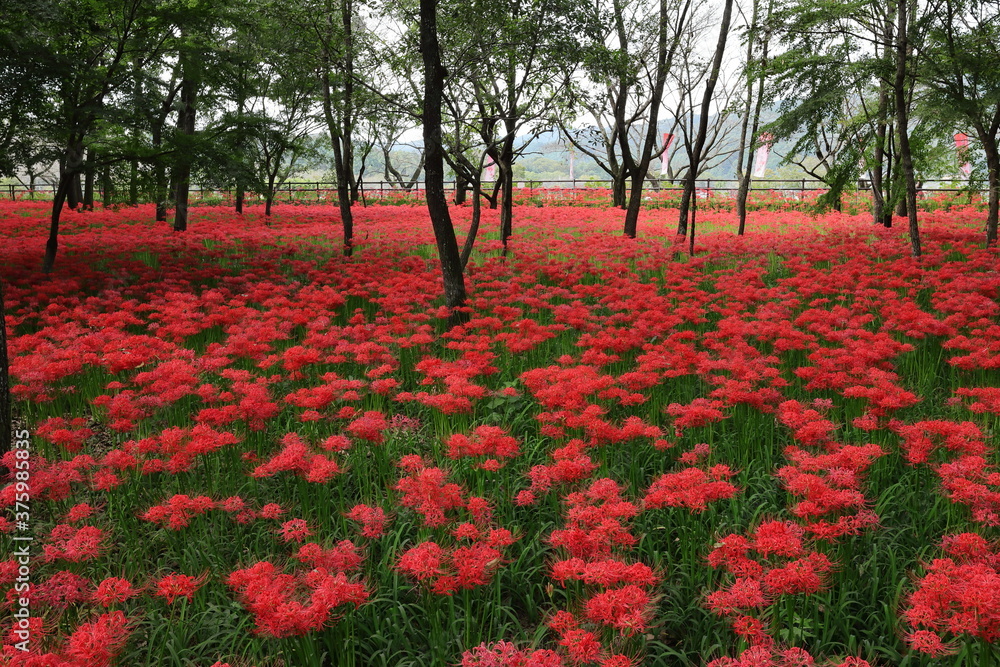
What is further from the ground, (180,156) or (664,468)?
(180,156)

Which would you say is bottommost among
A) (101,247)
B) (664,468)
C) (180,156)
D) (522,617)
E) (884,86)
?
(522,617)

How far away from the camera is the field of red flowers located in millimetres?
2486

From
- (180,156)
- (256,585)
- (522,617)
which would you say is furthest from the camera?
(180,156)

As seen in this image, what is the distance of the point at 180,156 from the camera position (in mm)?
A: 11695

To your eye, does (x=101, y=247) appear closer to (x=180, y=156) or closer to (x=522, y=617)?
(x=180, y=156)

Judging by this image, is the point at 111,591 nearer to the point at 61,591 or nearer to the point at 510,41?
the point at 61,591

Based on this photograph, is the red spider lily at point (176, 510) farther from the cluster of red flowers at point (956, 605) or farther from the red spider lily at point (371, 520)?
the cluster of red flowers at point (956, 605)

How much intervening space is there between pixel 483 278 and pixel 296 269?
156 inches

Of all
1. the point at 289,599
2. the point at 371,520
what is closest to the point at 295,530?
the point at 371,520

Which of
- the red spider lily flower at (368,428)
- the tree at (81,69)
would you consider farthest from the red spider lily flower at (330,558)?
the tree at (81,69)

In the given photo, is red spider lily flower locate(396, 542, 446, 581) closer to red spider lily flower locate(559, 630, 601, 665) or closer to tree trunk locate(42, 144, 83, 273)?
red spider lily flower locate(559, 630, 601, 665)

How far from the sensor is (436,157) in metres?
8.46

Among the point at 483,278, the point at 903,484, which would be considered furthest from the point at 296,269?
the point at 903,484

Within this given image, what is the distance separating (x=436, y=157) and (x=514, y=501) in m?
5.57
